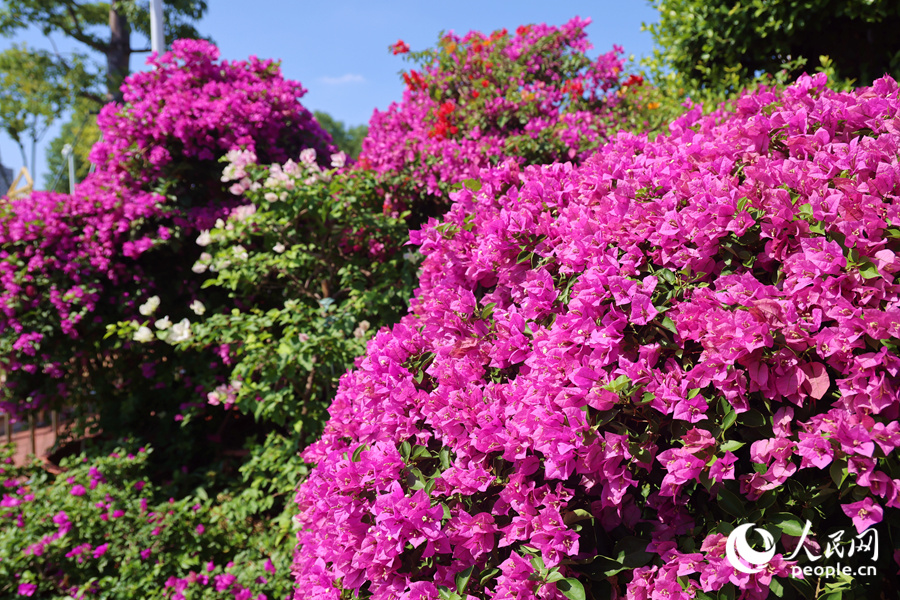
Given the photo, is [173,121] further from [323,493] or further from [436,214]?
[323,493]

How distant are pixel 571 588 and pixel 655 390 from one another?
1.64 feet

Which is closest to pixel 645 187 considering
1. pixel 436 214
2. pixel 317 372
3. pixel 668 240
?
pixel 668 240

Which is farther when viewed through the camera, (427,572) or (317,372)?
(317,372)

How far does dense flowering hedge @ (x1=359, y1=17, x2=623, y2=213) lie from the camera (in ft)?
12.9

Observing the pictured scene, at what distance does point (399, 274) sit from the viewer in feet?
11.3

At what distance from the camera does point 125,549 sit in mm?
3422

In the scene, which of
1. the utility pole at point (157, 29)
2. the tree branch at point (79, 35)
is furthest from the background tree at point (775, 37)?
the tree branch at point (79, 35)

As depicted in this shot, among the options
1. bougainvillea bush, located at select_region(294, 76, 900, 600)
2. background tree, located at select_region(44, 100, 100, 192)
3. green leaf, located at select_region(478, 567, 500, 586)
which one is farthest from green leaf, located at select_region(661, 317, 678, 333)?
background tree, located at select_region(44, 100, 100, 192)

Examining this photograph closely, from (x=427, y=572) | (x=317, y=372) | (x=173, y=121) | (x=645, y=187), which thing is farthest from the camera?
(x=173, y=121)

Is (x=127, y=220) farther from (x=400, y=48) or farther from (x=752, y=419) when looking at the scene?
(x=752, y=419)

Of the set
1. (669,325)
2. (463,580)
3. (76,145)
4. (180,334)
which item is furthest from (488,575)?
(76,145)

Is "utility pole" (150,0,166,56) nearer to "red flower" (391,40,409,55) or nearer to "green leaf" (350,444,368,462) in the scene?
"red flower" (391,40,409,55)

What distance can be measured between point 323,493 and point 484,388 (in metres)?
0.64

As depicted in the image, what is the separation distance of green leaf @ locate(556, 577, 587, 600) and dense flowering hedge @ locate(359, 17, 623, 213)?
2923mm
